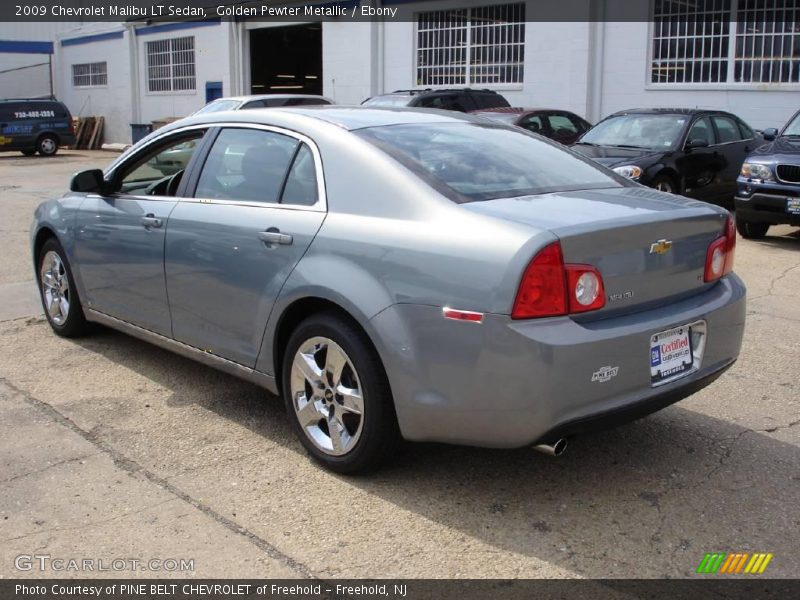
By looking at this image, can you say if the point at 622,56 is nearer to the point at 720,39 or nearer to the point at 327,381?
the point at 720,39

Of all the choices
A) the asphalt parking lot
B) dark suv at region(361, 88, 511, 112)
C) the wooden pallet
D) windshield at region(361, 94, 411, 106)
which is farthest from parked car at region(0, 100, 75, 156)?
the asphalt parking lot

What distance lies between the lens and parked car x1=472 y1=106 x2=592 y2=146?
1415 centimetres

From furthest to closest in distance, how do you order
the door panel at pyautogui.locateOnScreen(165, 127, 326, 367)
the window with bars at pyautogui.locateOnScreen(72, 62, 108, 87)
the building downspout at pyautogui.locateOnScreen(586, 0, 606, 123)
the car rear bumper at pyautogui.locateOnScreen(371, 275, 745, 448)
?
the window with bars at pyautogui.locateOnScreen(72, 62, 108, 87), the building downspout at pyautogui.locateOnScreen(586, 0, 606, 123), the door panel at pyautogui.locateOnScreen(165, 127, 326, 367), the car rear bumper at pyautogui.locateOnScreen(371, 275, 745, 448)

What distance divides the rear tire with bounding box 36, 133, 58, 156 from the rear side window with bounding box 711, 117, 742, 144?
21959 mm

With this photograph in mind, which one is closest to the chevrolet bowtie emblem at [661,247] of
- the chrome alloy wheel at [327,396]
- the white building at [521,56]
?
the chrome alloy wheel at [327,396]

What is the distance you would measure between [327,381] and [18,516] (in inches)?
55.0

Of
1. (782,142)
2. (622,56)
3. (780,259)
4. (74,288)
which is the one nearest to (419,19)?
(622,56)

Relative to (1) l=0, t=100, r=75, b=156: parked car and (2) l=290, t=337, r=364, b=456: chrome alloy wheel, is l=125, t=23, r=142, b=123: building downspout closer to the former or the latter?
(1) l=0, t=100, r=75, b=156: parked car

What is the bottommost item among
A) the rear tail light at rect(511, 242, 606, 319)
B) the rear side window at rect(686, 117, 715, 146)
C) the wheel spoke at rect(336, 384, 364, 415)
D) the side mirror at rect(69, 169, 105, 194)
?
the wheel spoke at rect(336, 384, 364, 415)

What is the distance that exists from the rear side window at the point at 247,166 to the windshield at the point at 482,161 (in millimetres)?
481

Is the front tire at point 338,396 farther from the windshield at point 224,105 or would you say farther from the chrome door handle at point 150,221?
the windshield at point 224,105

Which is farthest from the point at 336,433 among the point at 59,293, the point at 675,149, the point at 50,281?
the point at 675,149

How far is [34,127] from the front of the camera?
91.0 ft

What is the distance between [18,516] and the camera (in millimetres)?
3705
